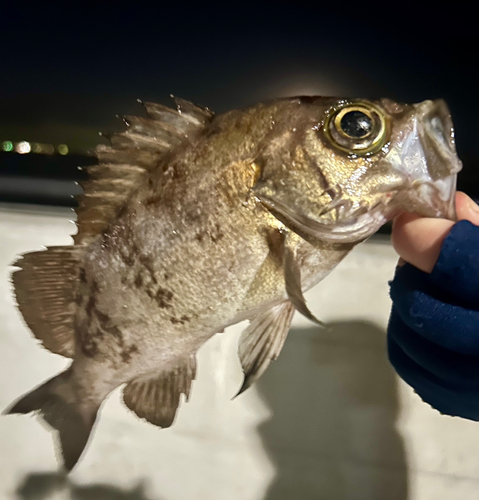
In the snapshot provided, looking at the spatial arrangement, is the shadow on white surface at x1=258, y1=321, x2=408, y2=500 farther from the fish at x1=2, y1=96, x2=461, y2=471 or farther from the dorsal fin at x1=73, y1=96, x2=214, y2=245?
the dorsal fin at x1=73, y1=96, x2=214, y2=245

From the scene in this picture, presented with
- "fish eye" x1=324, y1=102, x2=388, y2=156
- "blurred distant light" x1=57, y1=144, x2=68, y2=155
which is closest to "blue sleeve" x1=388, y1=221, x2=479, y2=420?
"fish eye" x1=324, y1=102, x2=388, y2=156

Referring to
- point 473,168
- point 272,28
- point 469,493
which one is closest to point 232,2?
point 272,28

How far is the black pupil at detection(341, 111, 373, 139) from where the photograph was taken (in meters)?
0.41

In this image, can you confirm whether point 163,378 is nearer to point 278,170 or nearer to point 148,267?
point 148,267

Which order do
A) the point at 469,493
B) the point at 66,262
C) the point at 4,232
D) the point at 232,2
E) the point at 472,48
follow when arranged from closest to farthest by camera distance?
the point at 66,262 → the point at 469,493 → the point at 4,232 → the point at 472,48 → the point at 232,2

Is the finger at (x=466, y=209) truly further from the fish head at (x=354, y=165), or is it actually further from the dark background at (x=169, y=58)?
the dark background at (x=169, y=58)

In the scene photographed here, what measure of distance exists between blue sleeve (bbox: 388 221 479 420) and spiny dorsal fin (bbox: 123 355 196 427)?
28 cm

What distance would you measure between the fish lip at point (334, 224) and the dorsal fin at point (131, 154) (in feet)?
0.42

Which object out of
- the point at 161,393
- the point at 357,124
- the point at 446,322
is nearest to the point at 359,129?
the point at 357,124

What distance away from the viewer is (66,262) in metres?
0.54

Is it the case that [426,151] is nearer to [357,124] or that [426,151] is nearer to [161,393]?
[357,124]

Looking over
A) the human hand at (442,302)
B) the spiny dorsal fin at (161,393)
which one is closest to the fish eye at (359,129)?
the human hand at (442,302)

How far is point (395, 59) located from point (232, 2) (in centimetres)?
52

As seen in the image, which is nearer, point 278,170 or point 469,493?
point 278,170
